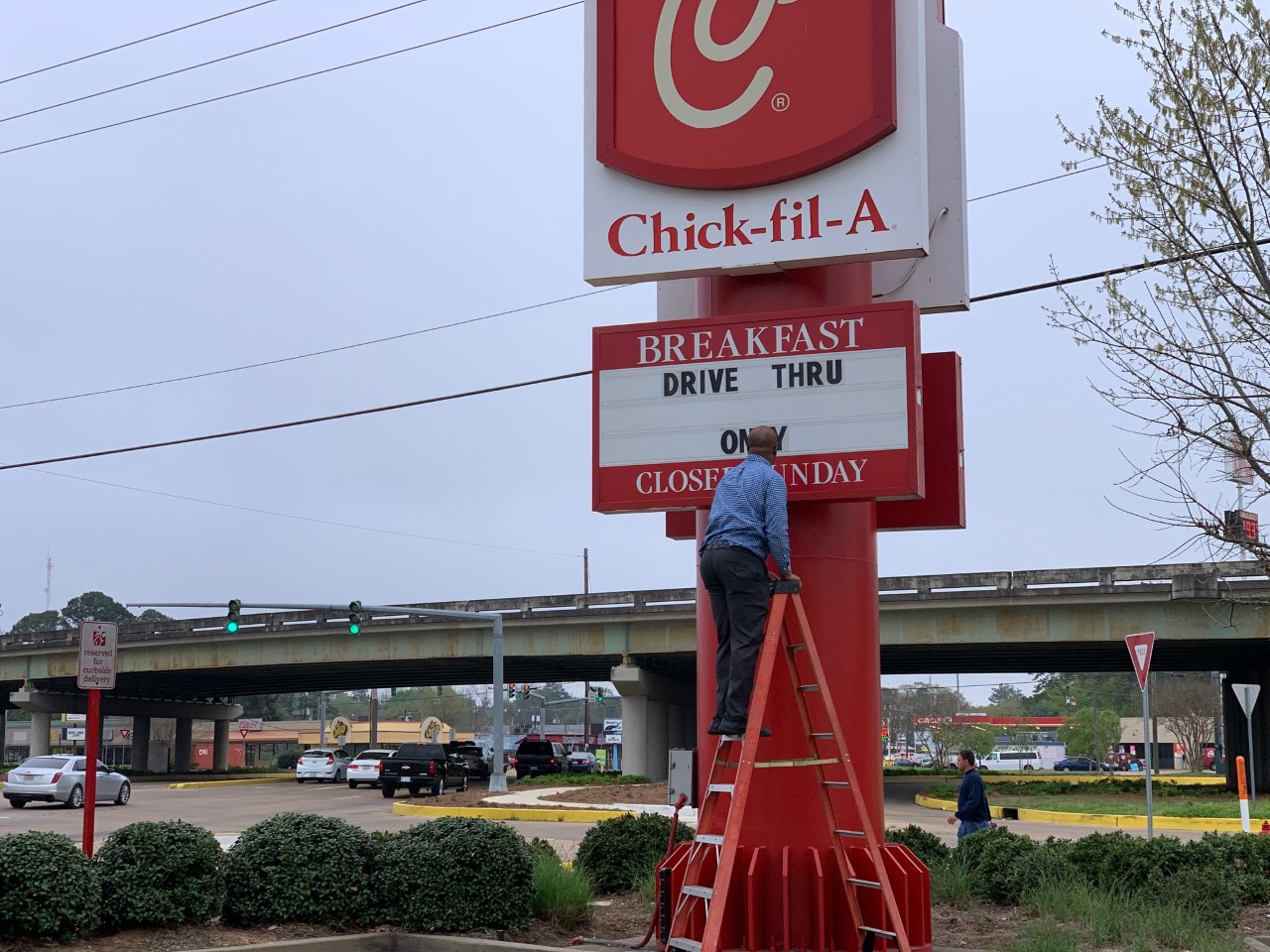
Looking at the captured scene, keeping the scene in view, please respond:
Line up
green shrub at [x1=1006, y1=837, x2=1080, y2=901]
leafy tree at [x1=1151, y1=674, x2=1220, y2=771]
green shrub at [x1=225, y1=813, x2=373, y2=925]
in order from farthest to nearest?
leafy tree at [x1=1151, y1=674, x2=1220, y2=771] → green shrub at [x1=1006, y1=837, x2=1080, y2=901] → green shrub at [x1=225, y1=813, x2=373, y2=925]

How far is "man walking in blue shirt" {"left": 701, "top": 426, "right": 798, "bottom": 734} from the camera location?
7.82 m

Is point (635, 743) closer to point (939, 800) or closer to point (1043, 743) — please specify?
point (939, 800)

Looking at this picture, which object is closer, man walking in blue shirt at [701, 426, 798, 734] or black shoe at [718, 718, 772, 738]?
black shoe at [718, 718, 772, 738]

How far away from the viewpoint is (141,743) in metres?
77.0

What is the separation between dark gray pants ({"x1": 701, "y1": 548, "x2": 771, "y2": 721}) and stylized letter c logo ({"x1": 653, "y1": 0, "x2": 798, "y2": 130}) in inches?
150

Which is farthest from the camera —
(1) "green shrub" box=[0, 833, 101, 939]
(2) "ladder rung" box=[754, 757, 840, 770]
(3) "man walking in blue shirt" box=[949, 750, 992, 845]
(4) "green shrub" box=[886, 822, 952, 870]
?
(3) "man walking in blue shirt" box=[949, 750, 992, 845]

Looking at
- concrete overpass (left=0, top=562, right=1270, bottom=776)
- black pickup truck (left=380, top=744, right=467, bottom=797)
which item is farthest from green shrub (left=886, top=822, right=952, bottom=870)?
black pickup truck (left=380, top=744, right=467, bottom=797)

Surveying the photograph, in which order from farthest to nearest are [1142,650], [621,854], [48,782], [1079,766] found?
[1079,766]
[48,782]
[1142,650]
[621,854]

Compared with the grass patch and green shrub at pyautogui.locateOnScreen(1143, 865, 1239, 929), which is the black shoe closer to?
the grass patch

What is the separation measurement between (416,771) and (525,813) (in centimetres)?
1214

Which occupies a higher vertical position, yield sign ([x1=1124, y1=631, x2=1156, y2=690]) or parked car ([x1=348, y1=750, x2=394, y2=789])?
yield sign ([x1=1124, y1=631, x2=1156, y2=690])

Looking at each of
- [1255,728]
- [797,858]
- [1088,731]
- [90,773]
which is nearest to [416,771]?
[90,773]

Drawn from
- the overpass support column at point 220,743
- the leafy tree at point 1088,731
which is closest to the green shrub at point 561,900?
the overpass support column at point 220,743

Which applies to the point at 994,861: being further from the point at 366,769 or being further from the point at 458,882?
the point at 366,769
